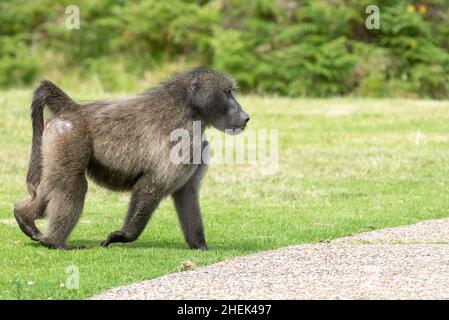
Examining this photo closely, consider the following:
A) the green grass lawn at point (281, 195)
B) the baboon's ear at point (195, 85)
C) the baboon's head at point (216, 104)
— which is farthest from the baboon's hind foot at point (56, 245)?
the baboon's ear at point (195, 85)

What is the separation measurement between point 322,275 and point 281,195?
5837mm

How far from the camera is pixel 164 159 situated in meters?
9.45

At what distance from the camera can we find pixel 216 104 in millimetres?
9820

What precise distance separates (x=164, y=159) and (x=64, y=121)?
40.6 inches

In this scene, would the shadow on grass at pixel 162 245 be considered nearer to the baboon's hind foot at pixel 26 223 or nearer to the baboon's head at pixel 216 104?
the baboon's hind foot at pixel 26 223

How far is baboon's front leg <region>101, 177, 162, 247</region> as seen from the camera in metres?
9.43

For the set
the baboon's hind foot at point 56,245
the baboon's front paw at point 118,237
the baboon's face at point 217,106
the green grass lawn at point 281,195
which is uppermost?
the baboon's face at point 217,106

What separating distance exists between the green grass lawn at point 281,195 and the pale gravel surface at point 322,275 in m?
0.40

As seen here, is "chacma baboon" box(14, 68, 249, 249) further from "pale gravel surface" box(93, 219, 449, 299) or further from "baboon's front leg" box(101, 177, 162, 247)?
"pale gravel surface" box(93, 219, 449, 299)

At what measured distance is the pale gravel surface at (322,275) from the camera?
741 cm

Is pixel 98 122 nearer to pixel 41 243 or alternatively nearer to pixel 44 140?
pixel 44 140

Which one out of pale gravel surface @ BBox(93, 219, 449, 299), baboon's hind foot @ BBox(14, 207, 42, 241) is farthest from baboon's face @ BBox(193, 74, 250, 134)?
baboon's hind foot @ BBox(14, 207, 42, 241)

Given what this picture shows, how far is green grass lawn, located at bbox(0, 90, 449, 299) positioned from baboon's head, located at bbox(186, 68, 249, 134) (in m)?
1.24

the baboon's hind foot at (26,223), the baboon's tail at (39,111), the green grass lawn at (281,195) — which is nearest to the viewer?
the green grass lawn at (281,195)
